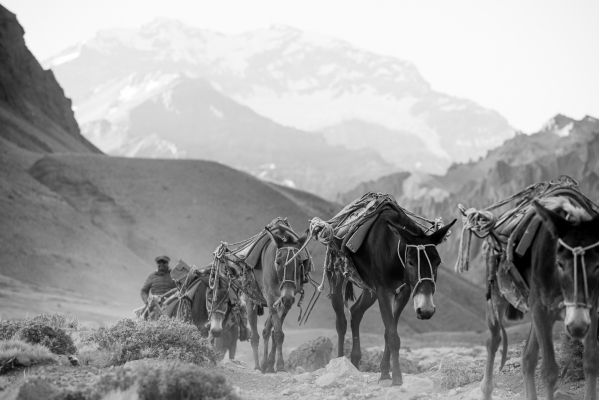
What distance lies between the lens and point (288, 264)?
14203 mm

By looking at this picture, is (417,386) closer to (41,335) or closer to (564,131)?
(41,335)

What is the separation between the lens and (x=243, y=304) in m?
17.6

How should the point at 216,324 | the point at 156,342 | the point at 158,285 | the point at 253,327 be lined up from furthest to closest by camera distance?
1. the point at 158,285
2. the point at 253,327
3. the point at 216,324
4. the point at 156,342

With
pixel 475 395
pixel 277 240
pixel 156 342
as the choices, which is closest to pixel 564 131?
pixel 277 240

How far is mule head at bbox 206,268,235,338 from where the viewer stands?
15.8 metres

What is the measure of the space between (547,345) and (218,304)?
9393 millimetres

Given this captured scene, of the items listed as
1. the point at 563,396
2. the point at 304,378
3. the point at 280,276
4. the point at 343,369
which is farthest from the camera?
the point at 280,276

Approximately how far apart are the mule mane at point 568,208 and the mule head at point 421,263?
6.21ft

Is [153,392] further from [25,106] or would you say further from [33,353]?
[25,106]

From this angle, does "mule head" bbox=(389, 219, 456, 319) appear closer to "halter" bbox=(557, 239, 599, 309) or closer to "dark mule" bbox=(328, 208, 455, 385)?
"dark mule" bbox=(328, 208, 455, 385)

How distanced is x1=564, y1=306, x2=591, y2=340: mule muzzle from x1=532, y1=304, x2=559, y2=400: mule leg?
60 cm

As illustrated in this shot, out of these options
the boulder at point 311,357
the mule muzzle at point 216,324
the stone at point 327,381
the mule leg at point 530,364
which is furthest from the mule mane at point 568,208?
the boulder at point 311,357

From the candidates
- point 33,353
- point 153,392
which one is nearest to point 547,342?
point 153,392

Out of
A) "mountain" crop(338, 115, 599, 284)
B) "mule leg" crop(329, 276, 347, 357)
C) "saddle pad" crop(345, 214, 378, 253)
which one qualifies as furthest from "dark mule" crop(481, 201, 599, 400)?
"mountain" crop(338, 115, 599, 284)
